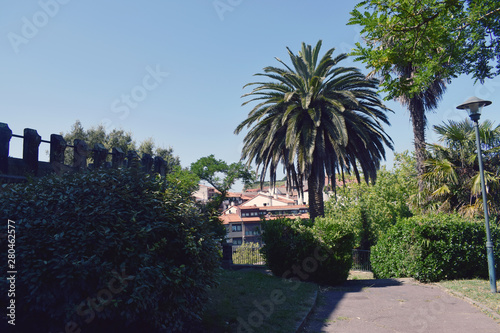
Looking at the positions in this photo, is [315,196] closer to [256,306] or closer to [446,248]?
[446,248]

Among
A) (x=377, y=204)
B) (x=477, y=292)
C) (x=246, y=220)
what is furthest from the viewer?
(x=246, y=220)

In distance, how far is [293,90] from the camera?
18.4 meters

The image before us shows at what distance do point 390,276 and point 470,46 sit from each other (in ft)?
31.5

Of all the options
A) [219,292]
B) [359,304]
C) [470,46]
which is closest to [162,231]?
[219,292]

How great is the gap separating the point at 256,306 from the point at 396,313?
10.1 ft

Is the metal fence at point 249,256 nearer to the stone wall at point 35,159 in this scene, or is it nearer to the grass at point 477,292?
the grass at point 477,292

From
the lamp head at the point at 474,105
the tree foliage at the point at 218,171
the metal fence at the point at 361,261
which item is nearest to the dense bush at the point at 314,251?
the lamp head at the point at 474,105

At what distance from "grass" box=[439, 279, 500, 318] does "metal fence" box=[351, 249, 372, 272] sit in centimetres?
1114

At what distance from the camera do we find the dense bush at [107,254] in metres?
4.32

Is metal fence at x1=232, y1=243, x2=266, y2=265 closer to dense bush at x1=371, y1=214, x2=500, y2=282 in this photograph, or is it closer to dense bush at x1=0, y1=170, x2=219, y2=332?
dense bush at x1=371, y1=214, x2=500, y2=282

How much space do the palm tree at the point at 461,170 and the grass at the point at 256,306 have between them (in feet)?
29.8

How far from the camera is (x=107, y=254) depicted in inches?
182

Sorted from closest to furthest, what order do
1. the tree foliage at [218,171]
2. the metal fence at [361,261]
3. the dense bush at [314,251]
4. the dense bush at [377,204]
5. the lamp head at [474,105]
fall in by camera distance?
the lamp head at [474,105]
the dense bush at [314,251]
the metal fence at [361,261]
the dense bush at [377,204]
the tree foliage at [218,171]

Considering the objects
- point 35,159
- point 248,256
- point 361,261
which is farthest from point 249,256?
point 35,159
